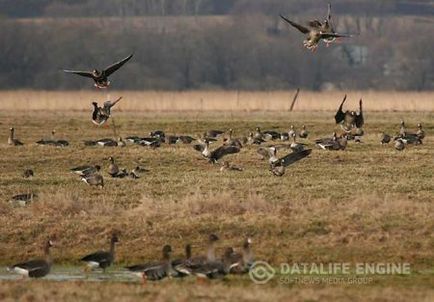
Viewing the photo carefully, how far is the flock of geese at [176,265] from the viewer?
48.1ft

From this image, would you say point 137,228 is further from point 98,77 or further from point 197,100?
point 197,100

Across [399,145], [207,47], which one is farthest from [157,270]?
[207,47]

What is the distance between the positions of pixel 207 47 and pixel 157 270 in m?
63.3

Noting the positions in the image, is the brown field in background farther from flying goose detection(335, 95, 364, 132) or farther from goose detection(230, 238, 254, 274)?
goose detection(230, 238, 254, 274)

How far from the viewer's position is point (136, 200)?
20266 mm

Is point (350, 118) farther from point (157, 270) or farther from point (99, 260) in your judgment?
point (157, 270)

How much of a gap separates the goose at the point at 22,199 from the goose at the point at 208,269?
18.4 ft

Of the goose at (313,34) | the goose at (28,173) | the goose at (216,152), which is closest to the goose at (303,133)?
the goose at (216,152)

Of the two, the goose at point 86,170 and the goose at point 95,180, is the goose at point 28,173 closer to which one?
the goose at point 86,170

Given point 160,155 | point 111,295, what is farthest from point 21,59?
point 111,295

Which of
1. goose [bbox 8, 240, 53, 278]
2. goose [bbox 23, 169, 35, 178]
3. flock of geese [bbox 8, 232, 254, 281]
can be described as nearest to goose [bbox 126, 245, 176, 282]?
flock of geese [bbox 8, 232, 254, 281]

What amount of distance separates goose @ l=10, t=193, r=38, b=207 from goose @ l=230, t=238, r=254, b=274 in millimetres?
5336

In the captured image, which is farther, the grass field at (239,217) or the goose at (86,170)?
the goose at (86,170)

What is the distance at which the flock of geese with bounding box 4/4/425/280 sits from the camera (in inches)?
583
